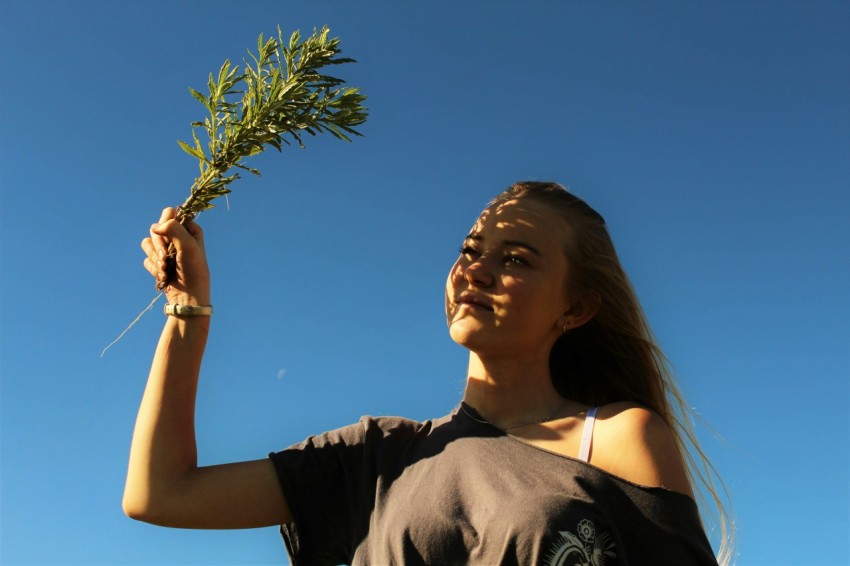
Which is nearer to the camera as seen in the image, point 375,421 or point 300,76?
point 300,76

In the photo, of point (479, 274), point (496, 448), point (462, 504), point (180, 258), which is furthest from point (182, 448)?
point (479, 274)

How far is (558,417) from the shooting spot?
12.4ft

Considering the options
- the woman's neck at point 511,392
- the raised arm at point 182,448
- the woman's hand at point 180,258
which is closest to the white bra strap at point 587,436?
the woman's neck at point 511,392

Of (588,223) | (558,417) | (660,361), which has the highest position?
(588,223)

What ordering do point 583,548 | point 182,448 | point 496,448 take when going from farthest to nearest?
A: point 496,448 → point 182,448 → point 583,548

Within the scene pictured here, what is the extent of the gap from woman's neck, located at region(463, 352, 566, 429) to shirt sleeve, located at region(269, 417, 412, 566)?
1.51 feet

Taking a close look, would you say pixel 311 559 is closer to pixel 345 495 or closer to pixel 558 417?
pixel 345 495

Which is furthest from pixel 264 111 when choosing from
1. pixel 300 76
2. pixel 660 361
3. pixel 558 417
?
pixel 660 361

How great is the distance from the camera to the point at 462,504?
11.2 feet

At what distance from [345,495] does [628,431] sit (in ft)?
3.98

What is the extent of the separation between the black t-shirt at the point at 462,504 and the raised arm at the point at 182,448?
154mm

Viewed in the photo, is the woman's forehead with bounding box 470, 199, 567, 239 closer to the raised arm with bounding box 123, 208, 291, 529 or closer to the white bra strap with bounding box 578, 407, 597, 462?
the white bra strap with bounding box 578, 407, 597, 462

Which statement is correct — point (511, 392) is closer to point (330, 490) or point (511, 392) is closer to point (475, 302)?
point (475, 302)

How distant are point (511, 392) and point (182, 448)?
1.42 m
